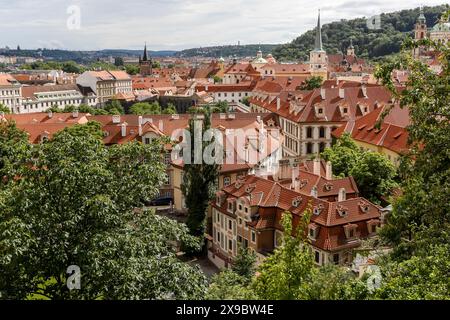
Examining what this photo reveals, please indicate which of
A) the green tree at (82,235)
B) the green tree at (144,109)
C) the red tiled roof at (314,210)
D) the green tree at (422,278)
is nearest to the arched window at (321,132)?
the red tiled roof at (314,210)

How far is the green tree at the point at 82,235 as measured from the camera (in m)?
12.9

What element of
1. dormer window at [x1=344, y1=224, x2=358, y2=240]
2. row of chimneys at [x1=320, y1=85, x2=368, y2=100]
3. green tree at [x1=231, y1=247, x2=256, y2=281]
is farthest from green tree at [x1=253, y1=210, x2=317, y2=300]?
row of chimneys at [x1=320, y1=85, x2=368, y2=100]

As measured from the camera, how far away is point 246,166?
4094 cm

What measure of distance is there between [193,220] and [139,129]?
1590 cm

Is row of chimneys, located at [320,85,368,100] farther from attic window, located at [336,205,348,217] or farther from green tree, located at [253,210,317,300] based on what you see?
green tree, located at [253,210,317,300]

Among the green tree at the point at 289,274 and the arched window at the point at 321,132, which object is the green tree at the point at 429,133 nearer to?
the green tree at the point at 289,274

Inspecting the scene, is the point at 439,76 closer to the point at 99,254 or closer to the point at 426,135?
the point at 426,135

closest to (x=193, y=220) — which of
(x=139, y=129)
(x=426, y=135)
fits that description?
(x=139, y=129)

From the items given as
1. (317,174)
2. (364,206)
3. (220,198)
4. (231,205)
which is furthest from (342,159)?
(364,206)

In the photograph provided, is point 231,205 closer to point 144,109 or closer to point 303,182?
point 303,182

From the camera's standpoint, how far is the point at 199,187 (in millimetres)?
34531

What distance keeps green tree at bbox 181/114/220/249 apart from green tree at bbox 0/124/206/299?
61.9ft

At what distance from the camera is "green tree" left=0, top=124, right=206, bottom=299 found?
12867mm

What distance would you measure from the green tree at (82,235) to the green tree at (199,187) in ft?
61.9
